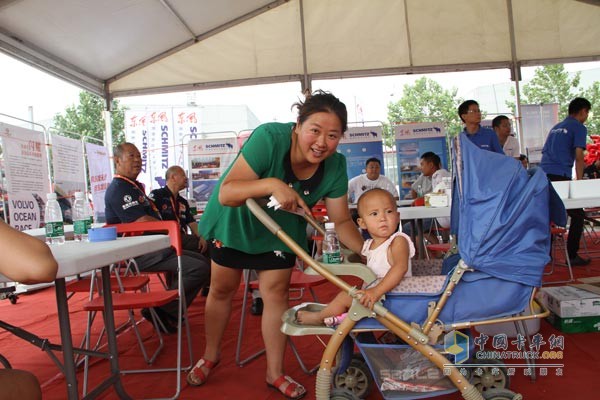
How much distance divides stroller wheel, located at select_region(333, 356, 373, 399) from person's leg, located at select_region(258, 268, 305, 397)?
1.07 feet

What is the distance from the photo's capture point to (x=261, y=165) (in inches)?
73.7

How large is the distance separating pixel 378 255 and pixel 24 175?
4.95m

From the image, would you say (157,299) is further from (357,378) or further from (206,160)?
(206,160)

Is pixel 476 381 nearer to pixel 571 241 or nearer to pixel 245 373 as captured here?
pixel 245 373

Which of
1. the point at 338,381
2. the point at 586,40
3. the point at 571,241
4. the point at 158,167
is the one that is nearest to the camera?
the point at 338,381

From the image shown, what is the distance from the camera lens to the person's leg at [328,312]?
1686 millimetres

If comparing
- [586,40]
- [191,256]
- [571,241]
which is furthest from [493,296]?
[586,40]

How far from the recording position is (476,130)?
4.11 meters

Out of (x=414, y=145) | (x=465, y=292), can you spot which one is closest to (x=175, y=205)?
(x=465, y=292)

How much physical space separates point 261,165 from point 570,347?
77.0 inches

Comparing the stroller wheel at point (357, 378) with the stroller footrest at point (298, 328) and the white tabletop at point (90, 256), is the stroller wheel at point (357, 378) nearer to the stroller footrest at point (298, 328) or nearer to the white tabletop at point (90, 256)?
the stroller footrest at point (298, 328)

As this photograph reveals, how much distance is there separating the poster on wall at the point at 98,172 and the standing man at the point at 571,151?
6.17 meters

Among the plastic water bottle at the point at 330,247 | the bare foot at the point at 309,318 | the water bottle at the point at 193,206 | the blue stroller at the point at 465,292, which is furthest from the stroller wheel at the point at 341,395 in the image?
the water bottle at the point at 193,206

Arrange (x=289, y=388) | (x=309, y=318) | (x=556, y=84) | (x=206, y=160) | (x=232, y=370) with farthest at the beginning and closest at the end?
(x=556, y=84), (x=206, y=160), (x=232, y=370), (x=289, y=388), (x=309, y=318)
